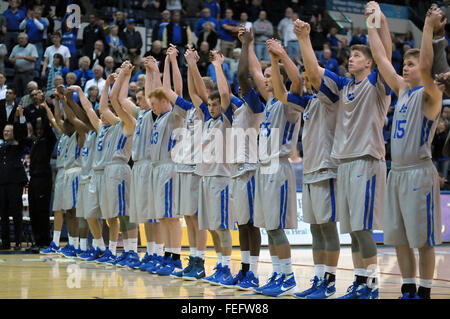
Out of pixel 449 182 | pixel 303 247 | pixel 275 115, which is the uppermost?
pixel 275 115

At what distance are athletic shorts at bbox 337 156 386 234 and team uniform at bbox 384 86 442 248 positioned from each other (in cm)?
20

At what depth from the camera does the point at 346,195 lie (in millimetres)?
6039

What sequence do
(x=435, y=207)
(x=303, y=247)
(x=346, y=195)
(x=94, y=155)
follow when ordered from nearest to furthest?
(x=435, y=207), (x=346, y=195), (x=94, y=155), (x=303, y=247)

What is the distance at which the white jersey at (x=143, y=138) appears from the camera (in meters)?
9.69

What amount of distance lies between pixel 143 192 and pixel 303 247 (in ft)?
19.8

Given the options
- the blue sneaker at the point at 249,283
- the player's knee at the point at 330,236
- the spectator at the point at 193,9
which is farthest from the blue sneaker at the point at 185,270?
the spectator at the point at 193,9

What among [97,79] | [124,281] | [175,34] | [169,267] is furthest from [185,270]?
[175,34]

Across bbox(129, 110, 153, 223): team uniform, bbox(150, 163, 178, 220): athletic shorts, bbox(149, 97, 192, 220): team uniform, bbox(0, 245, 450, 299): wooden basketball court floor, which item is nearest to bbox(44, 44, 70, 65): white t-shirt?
bbox(0, 245, 450, 299): wooden basketball court floor

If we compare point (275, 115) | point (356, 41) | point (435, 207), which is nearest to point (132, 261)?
point (275, 115)

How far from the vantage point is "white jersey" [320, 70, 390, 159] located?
6.01 meters

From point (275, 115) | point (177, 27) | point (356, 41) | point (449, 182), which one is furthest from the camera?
point (356, 41)

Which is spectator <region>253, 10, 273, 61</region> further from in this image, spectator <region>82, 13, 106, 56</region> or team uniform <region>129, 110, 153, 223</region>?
team uniform <region>129, 110, 153, 223</region>

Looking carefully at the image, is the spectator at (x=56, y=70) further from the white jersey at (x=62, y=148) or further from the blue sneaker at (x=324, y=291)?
the blue sneaker at (x=324, y=291)

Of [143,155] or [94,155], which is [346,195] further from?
[94,155]
